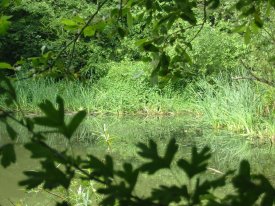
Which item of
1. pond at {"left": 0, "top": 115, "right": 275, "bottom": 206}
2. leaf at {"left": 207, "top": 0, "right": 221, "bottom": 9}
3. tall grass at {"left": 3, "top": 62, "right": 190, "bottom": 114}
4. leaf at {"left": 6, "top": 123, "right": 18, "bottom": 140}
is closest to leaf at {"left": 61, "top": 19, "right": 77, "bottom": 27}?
leaf at {"left": 207, "top": 0, "right": 221, "bottom": 9}

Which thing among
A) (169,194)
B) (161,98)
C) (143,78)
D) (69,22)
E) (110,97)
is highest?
(69,22)

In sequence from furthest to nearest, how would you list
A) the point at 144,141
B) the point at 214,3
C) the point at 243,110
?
the point at 243,110, the point at 144,141, the point at 214,3

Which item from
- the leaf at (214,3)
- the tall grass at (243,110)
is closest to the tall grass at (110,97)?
the tall grass at (243,110)

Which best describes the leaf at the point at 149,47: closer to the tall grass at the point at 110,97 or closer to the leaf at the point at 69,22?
the leaf at the point at 69,22

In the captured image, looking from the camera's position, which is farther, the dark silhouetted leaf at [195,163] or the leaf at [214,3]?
the leaf at [214,3]

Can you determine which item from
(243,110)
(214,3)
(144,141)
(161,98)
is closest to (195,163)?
(214,3)

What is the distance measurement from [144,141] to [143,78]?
4732 mm

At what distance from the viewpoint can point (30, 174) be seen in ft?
1.90

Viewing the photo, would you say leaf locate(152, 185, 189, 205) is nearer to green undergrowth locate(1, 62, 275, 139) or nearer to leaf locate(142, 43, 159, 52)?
leaf locate(142, 43, 159, 52)

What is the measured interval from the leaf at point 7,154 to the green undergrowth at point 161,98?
6.85 meters

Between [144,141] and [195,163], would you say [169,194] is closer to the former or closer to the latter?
[195,163]

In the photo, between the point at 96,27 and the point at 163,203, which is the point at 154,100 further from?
the point at 163,203

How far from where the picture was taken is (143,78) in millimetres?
11711

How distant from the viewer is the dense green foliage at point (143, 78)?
0.56 metres
